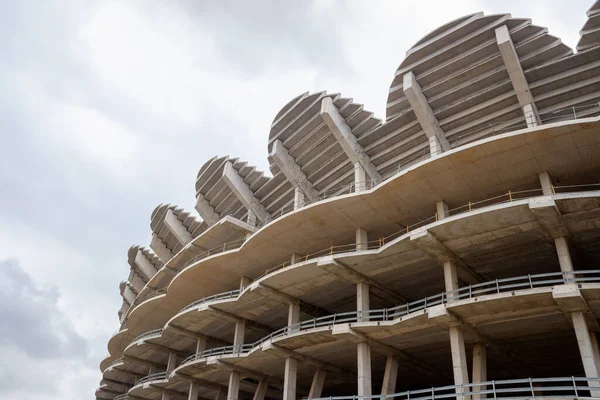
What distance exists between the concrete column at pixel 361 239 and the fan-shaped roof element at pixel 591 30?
42.8 feet

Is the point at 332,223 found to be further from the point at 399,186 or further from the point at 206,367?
the point at 206,367

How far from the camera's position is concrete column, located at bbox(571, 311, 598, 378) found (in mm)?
15905

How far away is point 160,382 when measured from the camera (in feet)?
112

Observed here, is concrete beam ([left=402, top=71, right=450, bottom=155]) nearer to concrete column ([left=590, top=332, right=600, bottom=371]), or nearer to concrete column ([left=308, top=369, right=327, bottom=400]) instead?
concrete column ([left=590, top=332, right=600, bottom=371])

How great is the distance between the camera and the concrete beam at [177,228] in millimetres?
40406

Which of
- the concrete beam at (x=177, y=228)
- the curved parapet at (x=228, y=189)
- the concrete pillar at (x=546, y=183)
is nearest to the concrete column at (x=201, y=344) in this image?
the curved parapet at (x=228, y=189)

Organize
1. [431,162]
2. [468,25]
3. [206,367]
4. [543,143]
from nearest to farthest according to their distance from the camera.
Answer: [543,143]
[431,162]
[468,25]
[206,367]

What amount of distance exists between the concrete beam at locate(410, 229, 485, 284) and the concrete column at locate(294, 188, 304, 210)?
10.4 meters

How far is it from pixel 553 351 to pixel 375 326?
962 cm

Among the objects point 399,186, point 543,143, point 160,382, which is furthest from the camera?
point 160,382

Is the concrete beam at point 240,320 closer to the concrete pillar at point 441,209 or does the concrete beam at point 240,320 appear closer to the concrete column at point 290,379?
the concrete column at point 290,379

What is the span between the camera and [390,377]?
22109 millimetres

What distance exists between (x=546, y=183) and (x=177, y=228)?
29.4m

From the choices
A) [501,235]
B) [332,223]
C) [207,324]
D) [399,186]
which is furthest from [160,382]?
[501,235]
